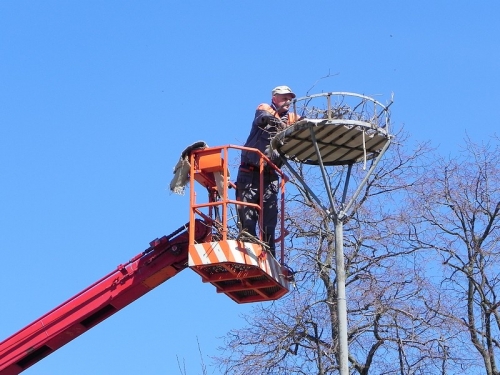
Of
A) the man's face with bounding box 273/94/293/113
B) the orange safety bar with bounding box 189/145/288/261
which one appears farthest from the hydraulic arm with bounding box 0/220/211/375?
the man's face with bounding box 273/94/293/113

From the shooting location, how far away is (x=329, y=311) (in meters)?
19.1

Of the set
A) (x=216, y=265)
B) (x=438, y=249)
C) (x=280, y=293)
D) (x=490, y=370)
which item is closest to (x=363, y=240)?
(x=438, y=249)

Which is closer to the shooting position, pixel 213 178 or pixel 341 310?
pixel 341 310

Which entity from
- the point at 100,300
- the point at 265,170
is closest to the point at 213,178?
the point at 265,170

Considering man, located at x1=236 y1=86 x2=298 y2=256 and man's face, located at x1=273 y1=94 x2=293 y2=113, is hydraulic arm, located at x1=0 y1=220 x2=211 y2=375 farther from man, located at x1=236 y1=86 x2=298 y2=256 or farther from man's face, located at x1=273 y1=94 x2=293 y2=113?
man's face, located at x1=273 y1=94 x2=293 y2=113

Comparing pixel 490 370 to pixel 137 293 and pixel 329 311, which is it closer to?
pixel 329 311

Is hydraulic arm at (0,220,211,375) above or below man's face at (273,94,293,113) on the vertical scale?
below

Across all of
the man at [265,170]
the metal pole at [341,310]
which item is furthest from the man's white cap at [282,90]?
the metal pole at [341,310]

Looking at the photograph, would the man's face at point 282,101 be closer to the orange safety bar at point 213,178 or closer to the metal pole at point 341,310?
the orange safety bar at point 213,178

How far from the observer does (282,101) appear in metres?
15.9

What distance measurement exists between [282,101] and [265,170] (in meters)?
0.99

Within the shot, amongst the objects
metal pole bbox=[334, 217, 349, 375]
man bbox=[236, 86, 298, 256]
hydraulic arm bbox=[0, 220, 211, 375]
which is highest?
man bbox=[236, 86, 298, 256]

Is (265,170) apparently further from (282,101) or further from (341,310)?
(341,310)

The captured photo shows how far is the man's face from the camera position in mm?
15859
